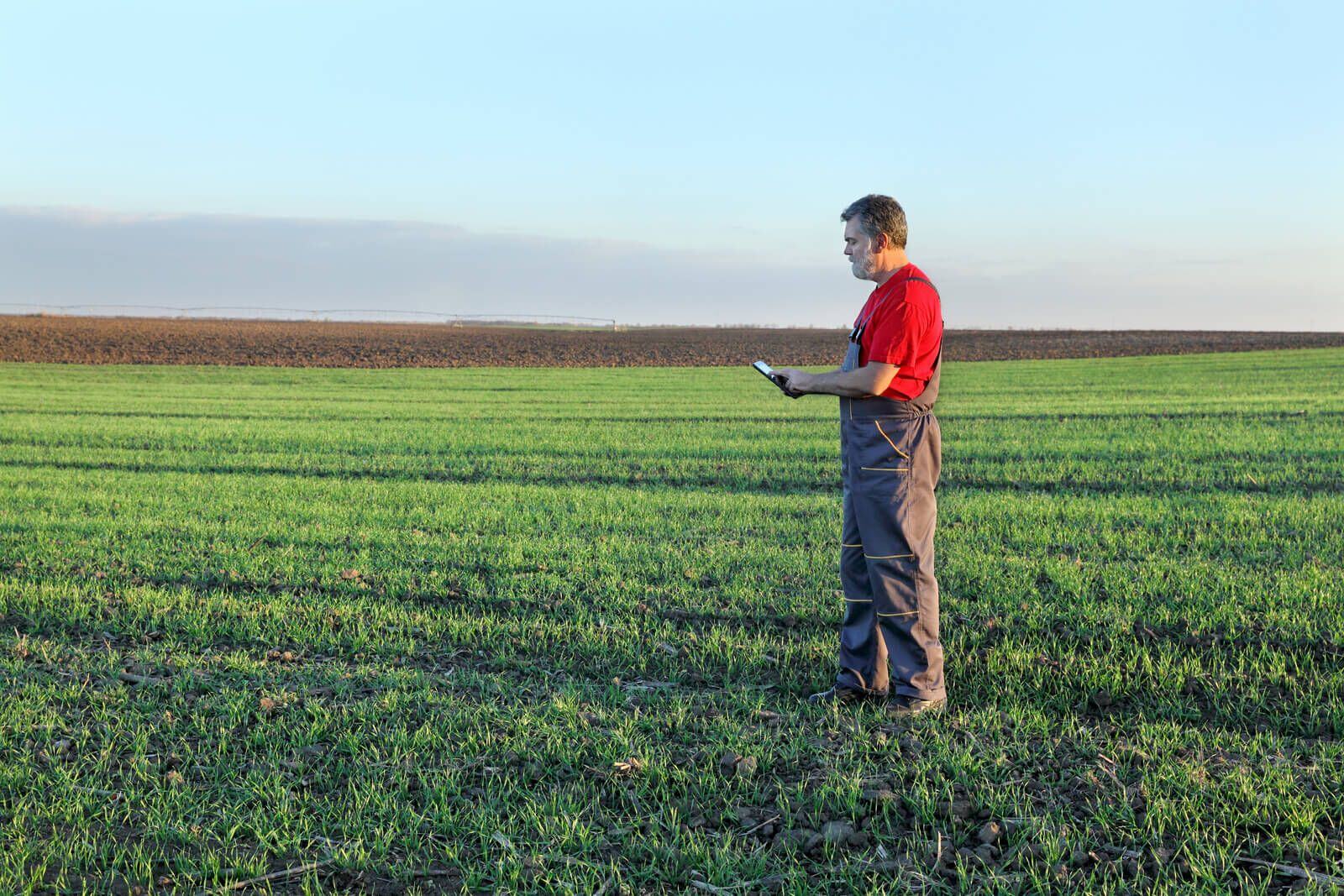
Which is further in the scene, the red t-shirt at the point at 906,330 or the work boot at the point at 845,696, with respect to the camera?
the work boot at the point at 845,696

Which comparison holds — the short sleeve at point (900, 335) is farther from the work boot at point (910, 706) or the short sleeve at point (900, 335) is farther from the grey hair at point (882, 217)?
the work boot at point (910, 706)

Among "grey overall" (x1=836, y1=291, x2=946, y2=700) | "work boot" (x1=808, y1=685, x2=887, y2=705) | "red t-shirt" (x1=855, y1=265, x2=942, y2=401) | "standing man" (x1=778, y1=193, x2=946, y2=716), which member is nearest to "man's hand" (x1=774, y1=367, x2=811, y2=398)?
"standing man" (x1=778, y1=193, x2=946, y2=716)

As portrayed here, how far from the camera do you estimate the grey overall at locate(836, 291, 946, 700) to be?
5.13m

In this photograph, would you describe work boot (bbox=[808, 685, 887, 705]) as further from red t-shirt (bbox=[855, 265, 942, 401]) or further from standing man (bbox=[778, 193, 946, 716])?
red t-shirt (bbox=[855, 265, 942, 401])

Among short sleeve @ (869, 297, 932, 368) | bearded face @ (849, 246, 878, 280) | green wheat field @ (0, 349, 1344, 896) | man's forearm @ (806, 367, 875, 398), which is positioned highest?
bearded face @ (849, 246, 878, 280)

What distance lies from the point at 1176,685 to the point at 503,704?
153 inches

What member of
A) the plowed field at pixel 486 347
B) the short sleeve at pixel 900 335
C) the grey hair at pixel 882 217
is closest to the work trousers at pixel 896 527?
the short sleeve at pixel 900 335

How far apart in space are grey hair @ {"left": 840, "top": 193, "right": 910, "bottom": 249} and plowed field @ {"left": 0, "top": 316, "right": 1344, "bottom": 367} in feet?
148

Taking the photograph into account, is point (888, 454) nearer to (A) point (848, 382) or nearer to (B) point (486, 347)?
(A) point (848, 382)

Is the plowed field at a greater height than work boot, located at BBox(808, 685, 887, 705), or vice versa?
the plowed field

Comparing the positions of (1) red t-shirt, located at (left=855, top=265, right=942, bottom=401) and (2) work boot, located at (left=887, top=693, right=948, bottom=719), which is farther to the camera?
(2) work boot, located at (left=887, top=693, right=948, bottom=719)

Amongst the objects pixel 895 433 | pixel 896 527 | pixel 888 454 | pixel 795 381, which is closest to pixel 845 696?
pixel 896 527

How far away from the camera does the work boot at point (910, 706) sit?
5.34m

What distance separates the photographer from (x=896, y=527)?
5.14 meters
